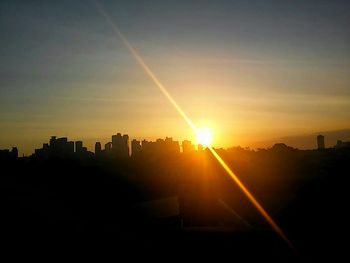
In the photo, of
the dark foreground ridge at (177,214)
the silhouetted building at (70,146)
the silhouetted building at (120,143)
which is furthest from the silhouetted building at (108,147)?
the dark foreground ridge at (177,214)

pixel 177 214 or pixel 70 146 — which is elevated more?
pixel 70 146

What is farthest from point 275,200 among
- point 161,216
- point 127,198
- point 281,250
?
point 281,250

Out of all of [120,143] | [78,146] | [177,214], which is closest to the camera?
Answer: [177,214]

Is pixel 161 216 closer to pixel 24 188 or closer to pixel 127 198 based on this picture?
pixel 24 188

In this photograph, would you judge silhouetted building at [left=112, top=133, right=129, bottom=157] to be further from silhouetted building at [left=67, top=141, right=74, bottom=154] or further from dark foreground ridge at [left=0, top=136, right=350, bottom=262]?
dark foreground ridge at [left=0, top=136, right=350, bottom=262]

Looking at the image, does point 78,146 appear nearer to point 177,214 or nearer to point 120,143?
point 120,143

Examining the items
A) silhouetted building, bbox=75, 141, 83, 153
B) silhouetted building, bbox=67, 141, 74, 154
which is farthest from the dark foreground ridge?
silhouetted building, bbox=75, 141, 83, 153

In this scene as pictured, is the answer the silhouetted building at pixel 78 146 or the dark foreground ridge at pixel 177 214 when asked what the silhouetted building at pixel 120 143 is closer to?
the silhouetted building at pixel 78 146

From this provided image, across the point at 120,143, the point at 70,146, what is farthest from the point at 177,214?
the point at 120,143

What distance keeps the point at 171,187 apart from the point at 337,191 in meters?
7.64

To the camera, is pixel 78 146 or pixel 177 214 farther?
pixel 78 146

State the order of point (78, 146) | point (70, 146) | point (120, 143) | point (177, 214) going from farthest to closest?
point (120, 143) → point (78, 146) → point (70, 146) → point (177, 214)

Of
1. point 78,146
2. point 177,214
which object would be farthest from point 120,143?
point 177,214

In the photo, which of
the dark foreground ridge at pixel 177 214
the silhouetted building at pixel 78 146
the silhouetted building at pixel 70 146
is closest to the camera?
the dark foreground ridge at pixel 177 214
